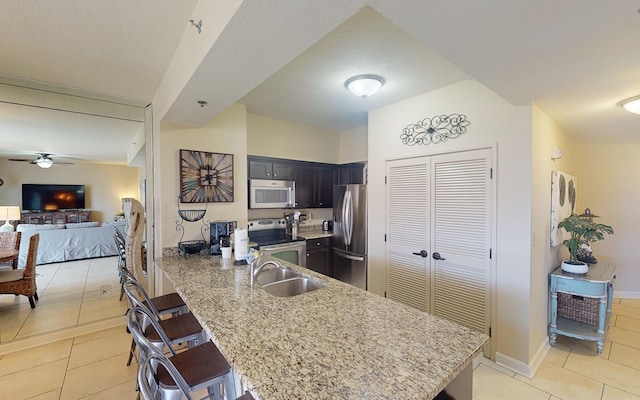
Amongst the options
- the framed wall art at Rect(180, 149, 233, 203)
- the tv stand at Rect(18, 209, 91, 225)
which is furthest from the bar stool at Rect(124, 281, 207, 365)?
the tv stand at Rect(18, 209, 91, 225)

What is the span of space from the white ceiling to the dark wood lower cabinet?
2005 mm

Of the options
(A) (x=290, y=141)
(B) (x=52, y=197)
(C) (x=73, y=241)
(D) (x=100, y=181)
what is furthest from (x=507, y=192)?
(D) (x=100, y=181)

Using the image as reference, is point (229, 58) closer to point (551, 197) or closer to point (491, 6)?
point (491, 6)

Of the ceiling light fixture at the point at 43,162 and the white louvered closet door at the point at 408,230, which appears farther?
the ceiling light fixture at the point at 43,162

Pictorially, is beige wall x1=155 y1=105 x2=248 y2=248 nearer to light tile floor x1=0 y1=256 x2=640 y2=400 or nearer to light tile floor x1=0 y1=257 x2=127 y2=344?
light tile floor x1=0 y1=256 x2=640 y2=400

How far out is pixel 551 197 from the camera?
2660mm

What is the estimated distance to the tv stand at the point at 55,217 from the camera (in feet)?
17.0

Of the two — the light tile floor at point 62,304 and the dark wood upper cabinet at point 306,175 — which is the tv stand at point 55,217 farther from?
the dark wood upper cabinet at point 306,175

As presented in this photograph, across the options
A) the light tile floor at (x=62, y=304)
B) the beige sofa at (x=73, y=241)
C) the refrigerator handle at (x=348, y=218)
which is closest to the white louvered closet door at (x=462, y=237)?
the refrigerator handle at (x=348, y=218)

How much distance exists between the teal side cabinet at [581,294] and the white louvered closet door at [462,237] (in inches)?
32.5

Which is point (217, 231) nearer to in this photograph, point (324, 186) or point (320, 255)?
point (320, 255)

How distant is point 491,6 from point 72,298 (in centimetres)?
546

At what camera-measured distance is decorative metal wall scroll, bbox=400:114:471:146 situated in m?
2.66

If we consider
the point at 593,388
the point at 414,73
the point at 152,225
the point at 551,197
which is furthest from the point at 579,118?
the point at 152,225
